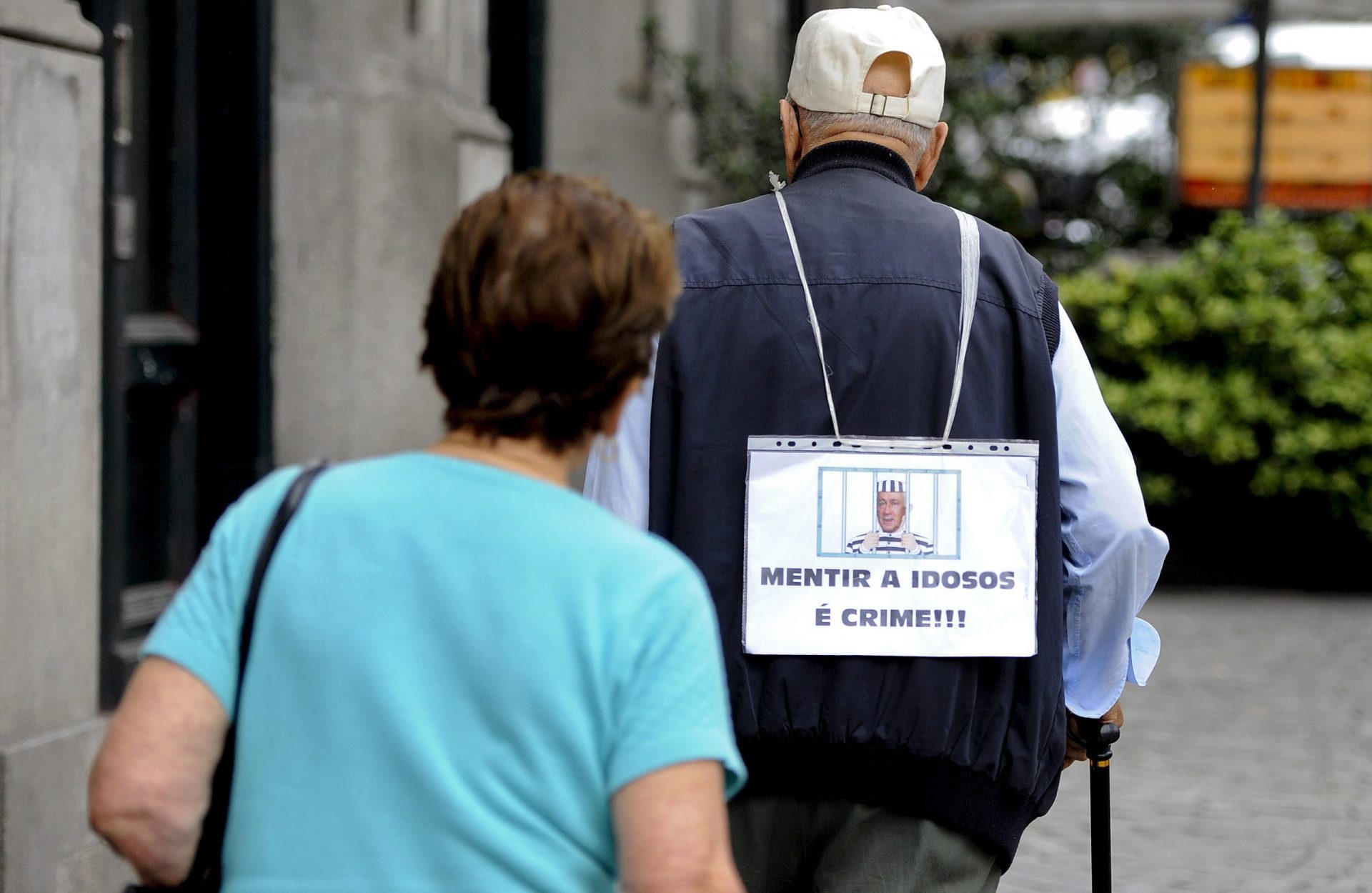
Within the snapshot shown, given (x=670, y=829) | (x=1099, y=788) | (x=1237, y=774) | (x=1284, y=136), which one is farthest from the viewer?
(x=1284, y=136)

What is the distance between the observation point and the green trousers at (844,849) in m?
2.40

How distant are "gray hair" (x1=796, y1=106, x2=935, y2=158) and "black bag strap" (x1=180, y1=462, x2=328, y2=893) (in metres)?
1.16

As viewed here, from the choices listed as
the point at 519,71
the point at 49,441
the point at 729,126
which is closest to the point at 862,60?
the point at 49,441

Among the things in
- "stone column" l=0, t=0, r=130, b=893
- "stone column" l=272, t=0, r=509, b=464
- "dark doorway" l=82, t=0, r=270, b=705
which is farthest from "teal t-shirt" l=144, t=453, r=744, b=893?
"stone column" l=272, t=0, r=509, b=464

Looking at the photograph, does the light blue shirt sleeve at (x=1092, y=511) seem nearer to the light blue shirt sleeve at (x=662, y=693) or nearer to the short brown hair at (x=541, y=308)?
the short brown hair at (x=541, y=308)

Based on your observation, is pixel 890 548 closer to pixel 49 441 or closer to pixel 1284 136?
pixel 49 441

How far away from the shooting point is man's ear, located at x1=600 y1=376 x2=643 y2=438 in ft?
5.61

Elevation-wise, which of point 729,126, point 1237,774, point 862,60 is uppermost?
point 729,126

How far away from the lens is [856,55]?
254cm

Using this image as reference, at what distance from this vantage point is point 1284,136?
39.9 ft

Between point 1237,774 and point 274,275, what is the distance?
12.2 ft

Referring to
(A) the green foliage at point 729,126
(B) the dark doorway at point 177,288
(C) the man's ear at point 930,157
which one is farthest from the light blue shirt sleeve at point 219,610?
(A) the green foliage at point 729,126

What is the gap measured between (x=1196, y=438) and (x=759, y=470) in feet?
25.4

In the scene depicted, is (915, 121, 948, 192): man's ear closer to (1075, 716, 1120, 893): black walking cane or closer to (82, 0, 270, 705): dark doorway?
(1075, 716, 1120, 893): black walking cane
